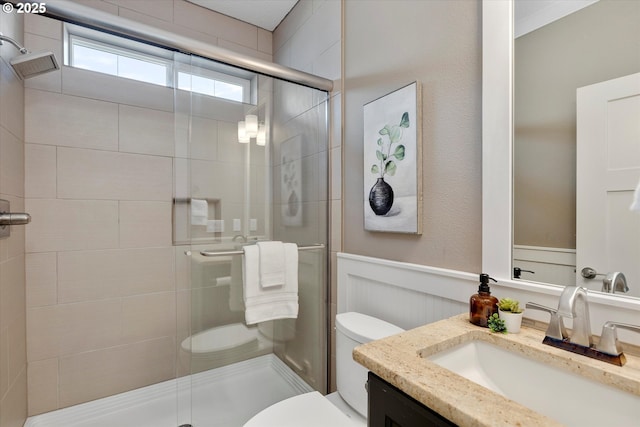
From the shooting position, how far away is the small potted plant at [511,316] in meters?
0.78

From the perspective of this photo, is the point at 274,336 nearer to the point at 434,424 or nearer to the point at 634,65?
the point at 434,424

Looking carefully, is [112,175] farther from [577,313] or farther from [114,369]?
[577,313]

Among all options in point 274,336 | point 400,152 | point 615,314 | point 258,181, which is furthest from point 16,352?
point 615,314

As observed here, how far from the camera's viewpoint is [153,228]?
74.0 inches

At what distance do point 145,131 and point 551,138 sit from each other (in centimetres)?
205

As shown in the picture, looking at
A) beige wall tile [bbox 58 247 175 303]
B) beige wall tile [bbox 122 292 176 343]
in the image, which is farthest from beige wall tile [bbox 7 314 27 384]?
beige wall tile [bbox 122 292 176 343]

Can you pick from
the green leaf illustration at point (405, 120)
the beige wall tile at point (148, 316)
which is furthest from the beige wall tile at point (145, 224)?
the green leaf illustration at point (405, 120)

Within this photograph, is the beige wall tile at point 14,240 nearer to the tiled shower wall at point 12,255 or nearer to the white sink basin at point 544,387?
the tiled shower wall at point 12,255

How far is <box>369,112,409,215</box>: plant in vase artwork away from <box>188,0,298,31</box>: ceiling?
1340mm

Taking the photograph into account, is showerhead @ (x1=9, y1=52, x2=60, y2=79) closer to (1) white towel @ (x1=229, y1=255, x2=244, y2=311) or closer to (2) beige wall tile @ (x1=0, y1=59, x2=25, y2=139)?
(2) beige wall tile @ (x1=0, y1=59, x2=25, y2=139)

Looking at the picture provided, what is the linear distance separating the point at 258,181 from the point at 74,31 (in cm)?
143

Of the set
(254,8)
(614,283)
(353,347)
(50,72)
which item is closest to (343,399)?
(353,347)

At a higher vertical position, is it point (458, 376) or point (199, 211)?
point (199, 211)

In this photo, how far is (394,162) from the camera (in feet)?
4.25
